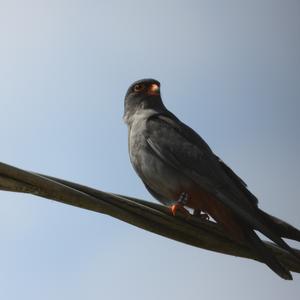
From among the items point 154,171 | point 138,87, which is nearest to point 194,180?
point 154,171

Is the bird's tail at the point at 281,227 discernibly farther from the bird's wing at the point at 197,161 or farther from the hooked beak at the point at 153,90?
the hooked beak at the point at 153,90

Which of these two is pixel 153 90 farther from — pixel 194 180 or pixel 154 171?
pixel 194 180

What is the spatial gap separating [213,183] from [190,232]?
133cm

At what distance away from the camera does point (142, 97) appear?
8.00 metres

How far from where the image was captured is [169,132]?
6.74 meters

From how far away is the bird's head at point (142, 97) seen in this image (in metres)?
7.82

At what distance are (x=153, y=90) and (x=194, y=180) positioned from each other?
2.32m

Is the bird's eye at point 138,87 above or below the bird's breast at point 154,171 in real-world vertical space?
above

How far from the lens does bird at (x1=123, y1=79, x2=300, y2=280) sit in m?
4.97

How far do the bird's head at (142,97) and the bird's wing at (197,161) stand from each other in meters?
0.54

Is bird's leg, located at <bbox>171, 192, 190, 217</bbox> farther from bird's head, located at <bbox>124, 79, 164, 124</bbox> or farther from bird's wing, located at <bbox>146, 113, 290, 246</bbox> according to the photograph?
bird's head, located at <bbox>124, 79, 164, 124</bbox>

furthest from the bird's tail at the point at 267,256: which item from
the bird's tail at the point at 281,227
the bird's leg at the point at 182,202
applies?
the bird's leg at the point at 182,202

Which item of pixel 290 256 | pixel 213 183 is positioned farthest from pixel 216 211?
pixel 290 256

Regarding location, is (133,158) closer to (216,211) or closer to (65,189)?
(216,211)
